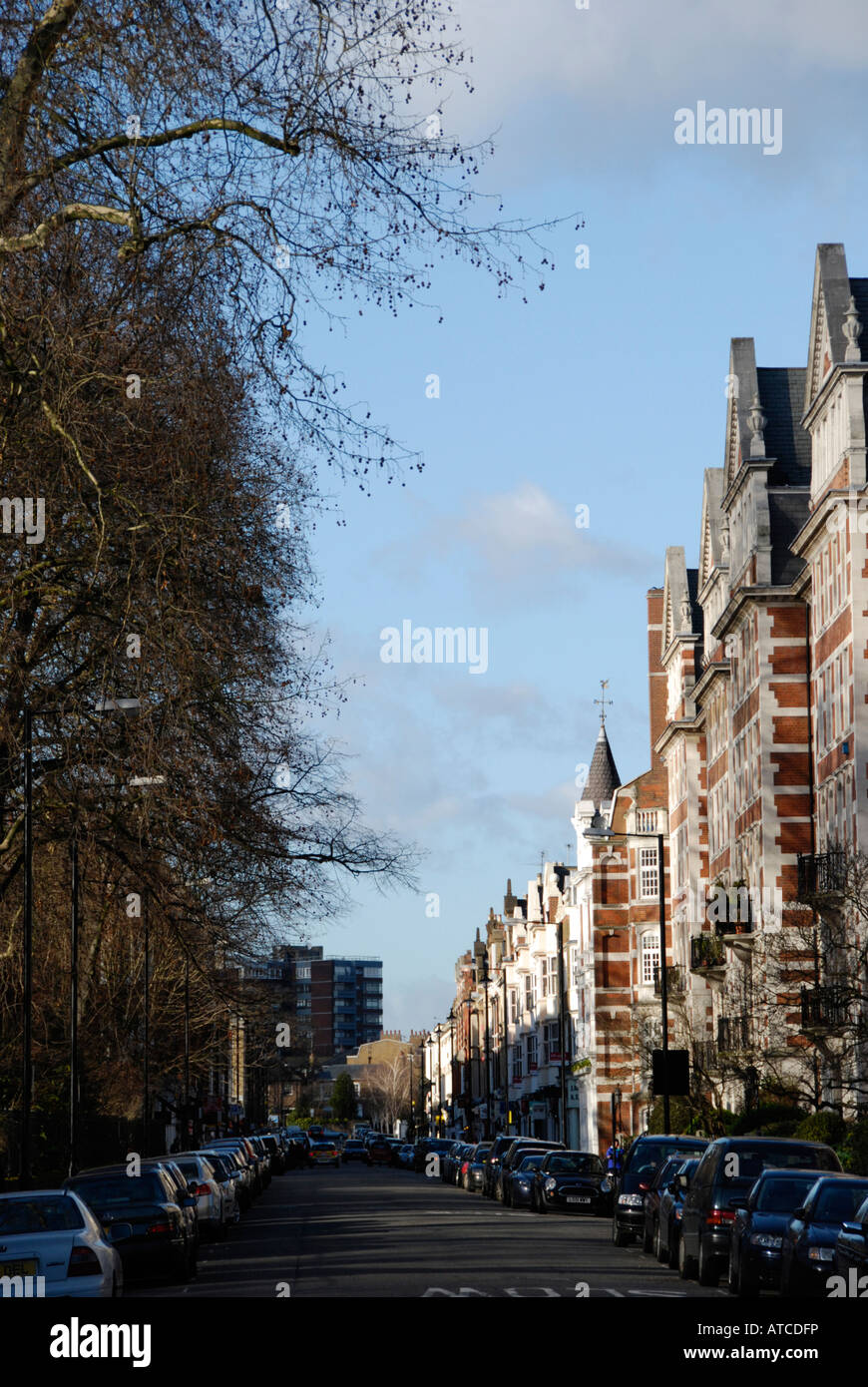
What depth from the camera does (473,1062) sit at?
162500mm

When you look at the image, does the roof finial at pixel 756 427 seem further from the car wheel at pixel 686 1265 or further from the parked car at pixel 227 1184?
the car wheel at pixel 686 1265

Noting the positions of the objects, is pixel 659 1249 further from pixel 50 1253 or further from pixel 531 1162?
pixel 531 1162

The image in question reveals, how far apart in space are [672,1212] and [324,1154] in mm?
86782

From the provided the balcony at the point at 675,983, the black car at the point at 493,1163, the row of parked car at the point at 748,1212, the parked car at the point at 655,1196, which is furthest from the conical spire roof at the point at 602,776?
the parked car at the point at 655,1196

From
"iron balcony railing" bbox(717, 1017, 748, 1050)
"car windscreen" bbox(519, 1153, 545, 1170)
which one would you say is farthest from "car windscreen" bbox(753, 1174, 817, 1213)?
"iron balcony railing" bbox(717, 1017, 748, 1050)

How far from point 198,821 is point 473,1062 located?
467 feet

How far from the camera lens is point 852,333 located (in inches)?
1895

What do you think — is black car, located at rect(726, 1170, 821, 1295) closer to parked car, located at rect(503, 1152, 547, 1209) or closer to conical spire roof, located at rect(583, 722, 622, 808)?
parked car, located at rect(503, 1152, 547, 1209)

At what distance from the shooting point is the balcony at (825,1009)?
3947cm

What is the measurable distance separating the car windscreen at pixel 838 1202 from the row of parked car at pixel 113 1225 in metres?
6.58

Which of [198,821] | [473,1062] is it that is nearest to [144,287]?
[198,821]

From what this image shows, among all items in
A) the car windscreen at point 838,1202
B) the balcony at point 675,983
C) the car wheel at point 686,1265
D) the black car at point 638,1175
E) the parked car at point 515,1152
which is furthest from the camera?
the balcony at point 675,983

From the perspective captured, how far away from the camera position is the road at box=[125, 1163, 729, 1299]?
22.6m
